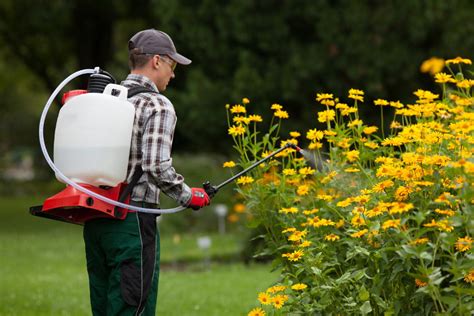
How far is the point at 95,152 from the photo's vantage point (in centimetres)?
395

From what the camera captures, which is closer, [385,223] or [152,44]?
[385,223]

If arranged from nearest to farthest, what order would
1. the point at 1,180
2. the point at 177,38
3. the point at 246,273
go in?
the point at 246,273, the point at 177,38, the point at 1,180

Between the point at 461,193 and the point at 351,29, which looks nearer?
the point at 461,193

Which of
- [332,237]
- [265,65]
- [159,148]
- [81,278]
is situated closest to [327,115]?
[332,237]

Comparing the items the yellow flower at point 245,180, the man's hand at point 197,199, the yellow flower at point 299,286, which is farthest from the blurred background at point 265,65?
the man's hand at point 197,199

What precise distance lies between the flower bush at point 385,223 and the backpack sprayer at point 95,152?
2.54ft

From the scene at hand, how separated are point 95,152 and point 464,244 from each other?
158 cm

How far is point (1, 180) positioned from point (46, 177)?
5.81 ft

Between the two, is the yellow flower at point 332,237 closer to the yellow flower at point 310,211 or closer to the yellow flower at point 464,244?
the yellow flower at point 310,211

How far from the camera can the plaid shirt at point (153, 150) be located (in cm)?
404

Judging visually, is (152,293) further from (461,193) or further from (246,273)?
(246,273)

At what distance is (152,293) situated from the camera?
4.29 meters

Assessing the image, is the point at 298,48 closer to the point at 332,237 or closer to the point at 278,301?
the point at 332,237

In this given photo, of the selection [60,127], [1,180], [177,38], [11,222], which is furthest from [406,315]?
[1,180]
